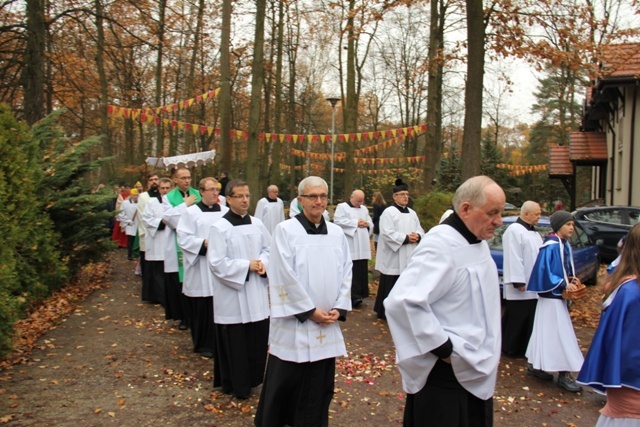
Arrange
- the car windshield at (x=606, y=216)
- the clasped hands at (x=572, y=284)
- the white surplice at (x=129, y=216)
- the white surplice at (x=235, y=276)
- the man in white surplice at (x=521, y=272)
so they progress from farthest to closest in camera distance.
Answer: the car windshield at (x=606, y=216), the white surplice at (x=129, y=216), the man in white surplice at (x=521, y=272), the clasped hands at (x=572, y=284), the white surplice at (x=235, y=276)

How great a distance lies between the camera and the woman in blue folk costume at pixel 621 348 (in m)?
3.23

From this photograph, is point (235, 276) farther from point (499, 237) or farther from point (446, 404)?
point (499, 237)

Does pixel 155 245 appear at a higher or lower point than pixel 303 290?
lower

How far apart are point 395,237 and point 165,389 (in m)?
4.57

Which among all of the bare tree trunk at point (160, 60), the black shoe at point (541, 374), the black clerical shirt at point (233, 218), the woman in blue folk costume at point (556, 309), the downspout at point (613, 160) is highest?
the bare tree trunk at point (160, 60)

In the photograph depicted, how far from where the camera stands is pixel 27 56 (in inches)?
430

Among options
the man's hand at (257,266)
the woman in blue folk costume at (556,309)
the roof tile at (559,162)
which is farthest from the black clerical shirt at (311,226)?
the roof tile at (559,162)

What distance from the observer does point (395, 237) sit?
→ 911 centimetres

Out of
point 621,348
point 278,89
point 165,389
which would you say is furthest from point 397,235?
point 278,89

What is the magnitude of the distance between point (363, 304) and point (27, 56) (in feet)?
26.5

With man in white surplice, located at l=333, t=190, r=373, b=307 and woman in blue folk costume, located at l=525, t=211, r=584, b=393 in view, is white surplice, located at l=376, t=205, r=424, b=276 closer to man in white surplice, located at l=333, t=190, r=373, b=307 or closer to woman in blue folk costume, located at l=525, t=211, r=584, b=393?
man in white surplice, located at l=333, t=190, r=373, b=307

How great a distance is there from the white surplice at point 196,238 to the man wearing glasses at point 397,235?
130 inches

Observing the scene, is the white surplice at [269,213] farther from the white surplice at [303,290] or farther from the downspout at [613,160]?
the downspout at [613,160]

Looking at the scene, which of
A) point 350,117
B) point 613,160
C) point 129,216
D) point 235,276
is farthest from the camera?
point 350,117
